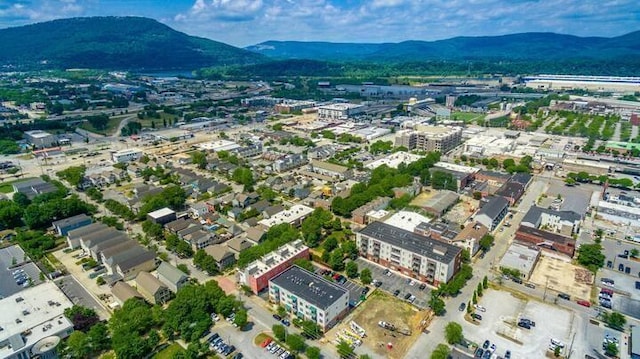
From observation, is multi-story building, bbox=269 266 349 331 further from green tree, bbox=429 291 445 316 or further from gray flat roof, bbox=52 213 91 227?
gray flat roof, bbox=52 213 91 227

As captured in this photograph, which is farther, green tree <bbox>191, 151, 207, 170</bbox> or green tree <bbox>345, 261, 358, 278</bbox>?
green tree <bbox>191, 151, 207, 170</bbox>

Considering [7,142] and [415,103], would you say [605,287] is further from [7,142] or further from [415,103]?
[7,142]

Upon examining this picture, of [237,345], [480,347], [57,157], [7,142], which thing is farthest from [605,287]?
[7,142]

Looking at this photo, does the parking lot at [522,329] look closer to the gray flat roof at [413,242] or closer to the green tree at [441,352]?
the green tree at [441,352]

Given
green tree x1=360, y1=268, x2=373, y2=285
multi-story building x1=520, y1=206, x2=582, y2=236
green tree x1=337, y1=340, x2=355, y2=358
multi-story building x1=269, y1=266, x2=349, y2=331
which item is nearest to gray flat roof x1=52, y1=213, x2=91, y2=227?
multi-story building x1=269, y1=266, x2=349, y2=331

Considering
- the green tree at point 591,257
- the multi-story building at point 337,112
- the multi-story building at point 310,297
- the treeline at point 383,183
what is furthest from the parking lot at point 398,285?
the multi-story building at point 337,112

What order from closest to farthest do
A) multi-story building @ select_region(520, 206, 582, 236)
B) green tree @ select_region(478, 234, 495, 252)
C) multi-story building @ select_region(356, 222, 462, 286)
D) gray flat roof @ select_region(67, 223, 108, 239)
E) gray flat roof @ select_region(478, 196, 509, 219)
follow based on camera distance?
multi-story building @ select_region(356, 222, 462, 286) < green tree @ select_region(478, 234, 495, 252) < gray flat roof @ select_region(67, 223, 108, 239) < multi-story building @ select_region(520, 206, 582, 236) < gray flat roof @ select_region(478, 196, 509, 219)

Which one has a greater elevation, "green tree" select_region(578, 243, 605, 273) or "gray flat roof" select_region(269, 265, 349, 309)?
"gray flat roof" select_region(269, 265, 349, 309)
